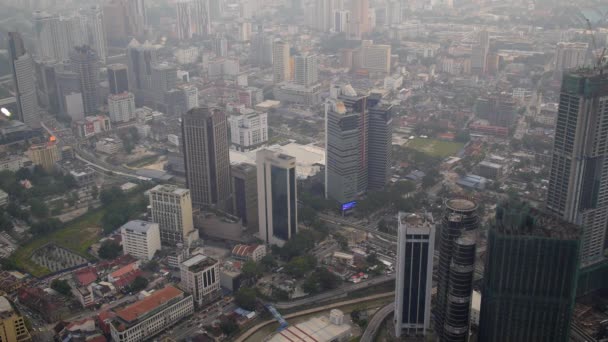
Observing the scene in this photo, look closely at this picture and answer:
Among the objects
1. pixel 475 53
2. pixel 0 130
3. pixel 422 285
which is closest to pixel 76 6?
pixel 0 130

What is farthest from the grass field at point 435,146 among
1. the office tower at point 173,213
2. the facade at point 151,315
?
the facade at point 151,315

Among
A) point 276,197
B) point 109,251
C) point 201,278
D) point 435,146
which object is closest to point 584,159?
point 276,197

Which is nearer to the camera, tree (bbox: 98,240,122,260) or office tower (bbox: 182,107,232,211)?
tree (bbox: 98,240,122,260)

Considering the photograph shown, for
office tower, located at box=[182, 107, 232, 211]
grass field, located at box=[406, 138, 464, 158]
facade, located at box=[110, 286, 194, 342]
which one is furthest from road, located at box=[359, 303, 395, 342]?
grass field, located at box=[406, 138, 464, 158]

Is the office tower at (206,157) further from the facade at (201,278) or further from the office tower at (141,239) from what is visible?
the facade at (201,278)

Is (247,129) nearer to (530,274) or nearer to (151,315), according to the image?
(151,315)

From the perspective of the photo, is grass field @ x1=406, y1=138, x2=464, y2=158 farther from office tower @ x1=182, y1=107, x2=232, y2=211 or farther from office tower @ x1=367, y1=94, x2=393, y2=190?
office tower @ x1=182, y1=107, x2=232, y2=211
